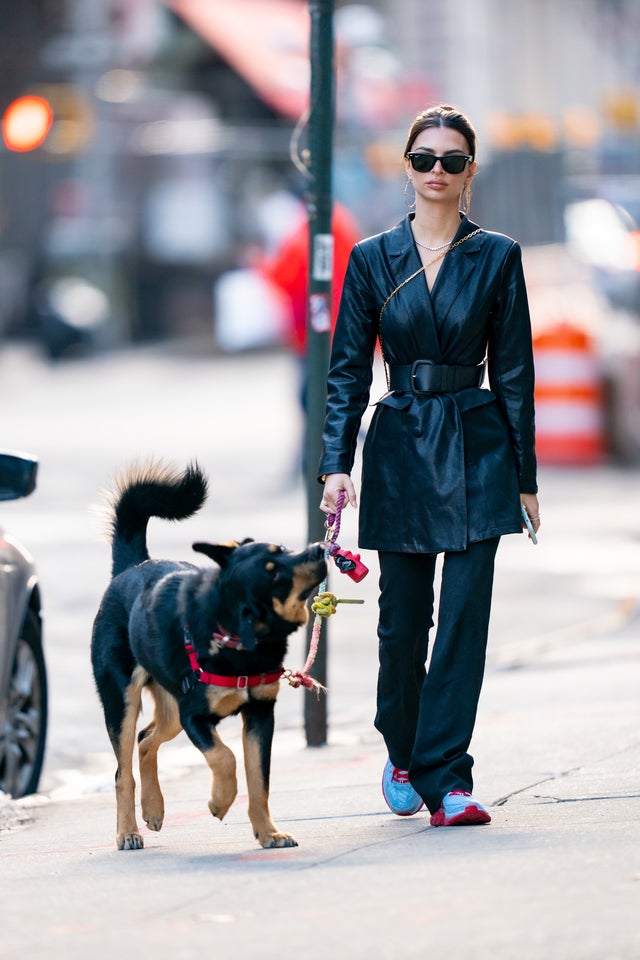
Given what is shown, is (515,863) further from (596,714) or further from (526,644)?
(526,644)

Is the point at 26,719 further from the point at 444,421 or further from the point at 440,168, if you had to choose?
the point at 440,168

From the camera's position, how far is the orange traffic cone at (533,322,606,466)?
18016mm

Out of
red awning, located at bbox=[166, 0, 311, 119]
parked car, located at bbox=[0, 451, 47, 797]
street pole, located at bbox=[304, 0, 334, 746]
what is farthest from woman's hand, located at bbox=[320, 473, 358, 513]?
red awning, located at bbox=[166, 0, 311, 119]

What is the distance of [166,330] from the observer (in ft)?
111

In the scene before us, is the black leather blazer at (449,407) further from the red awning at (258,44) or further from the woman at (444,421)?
the red awning at (258,44)

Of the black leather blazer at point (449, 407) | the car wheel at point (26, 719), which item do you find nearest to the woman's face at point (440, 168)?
the black leather blazer at point (449, 407)

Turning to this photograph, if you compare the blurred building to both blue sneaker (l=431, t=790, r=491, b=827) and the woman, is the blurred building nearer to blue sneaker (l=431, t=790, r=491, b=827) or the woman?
the woman

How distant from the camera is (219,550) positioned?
5426 millimetres

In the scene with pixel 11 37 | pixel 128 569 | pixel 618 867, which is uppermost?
pixel 11 37

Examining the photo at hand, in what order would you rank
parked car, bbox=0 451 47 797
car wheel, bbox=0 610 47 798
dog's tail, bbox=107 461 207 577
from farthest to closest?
car wheel, bbox=0 610 47 798 → parked car, bbox=0 451 47 797 → dog's tail, bbox=107 461 207 577

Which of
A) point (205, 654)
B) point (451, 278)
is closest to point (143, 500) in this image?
point (205, 654)

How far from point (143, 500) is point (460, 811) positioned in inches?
53.9

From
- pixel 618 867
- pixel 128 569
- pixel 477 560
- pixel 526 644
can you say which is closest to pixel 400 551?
pixel 477 560

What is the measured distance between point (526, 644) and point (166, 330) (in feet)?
77.9
